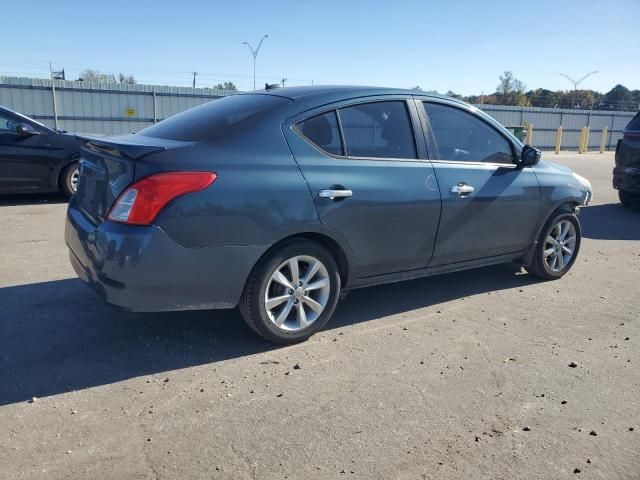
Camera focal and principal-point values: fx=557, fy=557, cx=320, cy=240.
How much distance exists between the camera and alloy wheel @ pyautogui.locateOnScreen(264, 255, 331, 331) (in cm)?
371

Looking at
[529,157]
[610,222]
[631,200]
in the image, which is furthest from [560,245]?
[631,200]

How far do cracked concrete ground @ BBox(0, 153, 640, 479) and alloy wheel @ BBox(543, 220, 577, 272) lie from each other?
48 cm

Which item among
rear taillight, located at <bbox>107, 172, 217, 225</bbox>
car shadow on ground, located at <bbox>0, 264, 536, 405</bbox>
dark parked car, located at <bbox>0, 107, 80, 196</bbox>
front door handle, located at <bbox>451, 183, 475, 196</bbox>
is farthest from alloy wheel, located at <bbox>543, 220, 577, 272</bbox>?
dark parked car, located at <bbox>0, 107, 80, 196</bbox>

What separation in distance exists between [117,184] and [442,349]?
7.91 ft

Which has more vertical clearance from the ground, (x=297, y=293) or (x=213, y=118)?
(x=213, y=118)

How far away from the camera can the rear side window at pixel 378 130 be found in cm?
399

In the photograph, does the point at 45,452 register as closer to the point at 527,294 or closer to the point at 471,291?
the point at 471,291

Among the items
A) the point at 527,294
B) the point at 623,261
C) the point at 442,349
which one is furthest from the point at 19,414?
the point at 623,261

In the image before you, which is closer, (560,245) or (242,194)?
(242,194)

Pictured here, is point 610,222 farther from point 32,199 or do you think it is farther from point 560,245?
point 32,199

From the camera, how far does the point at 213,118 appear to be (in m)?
3.92

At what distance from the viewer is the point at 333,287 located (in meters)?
3.95

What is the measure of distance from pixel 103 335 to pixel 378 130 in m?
2.46

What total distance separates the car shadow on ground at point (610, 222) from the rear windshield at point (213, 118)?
19.3ft
